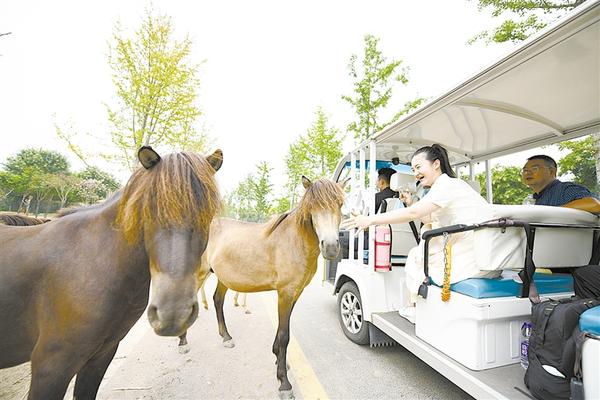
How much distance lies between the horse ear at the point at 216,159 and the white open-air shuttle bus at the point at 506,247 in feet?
5.98

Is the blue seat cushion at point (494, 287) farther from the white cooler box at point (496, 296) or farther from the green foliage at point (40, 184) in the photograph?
the green foliage at point (40, 184)

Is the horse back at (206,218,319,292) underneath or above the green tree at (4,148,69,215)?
underneath

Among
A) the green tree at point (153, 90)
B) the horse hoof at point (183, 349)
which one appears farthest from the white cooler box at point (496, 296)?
the green tree at point (153, 90)

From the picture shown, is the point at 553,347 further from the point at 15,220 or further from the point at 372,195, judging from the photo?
the point at 15,220

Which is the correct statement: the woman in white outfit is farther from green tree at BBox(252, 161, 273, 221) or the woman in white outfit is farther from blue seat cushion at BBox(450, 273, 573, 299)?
green tree at BBox(252, 161, 273, 221)

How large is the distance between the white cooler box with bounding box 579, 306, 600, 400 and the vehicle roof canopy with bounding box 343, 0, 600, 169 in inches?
62.1

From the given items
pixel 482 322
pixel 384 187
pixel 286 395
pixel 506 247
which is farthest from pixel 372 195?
pixel 286 395

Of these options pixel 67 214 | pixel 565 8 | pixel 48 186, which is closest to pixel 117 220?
pixel 67 214

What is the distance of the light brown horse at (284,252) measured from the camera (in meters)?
2.46

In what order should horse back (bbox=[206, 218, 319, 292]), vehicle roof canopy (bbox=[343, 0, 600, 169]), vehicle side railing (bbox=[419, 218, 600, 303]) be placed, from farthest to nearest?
horse back (bbox=[206, 218, 319, 292]) < vehicle side railing (bbox=[419, 218, 600, 303]) < vehicle roof canopy (bbox=[343, 0, 600, 169])

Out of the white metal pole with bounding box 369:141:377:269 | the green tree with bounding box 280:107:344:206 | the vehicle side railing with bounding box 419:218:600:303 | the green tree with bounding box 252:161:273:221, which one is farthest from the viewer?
the green tree with bounding box 252:161:273:221

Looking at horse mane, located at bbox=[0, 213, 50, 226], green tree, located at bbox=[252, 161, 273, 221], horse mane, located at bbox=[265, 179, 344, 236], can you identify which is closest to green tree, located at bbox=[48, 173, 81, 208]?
green tree, located at bbox=[252, 161, 273, 221]

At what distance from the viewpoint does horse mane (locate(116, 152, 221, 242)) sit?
1197 millimetres

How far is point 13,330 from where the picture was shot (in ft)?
4.42
